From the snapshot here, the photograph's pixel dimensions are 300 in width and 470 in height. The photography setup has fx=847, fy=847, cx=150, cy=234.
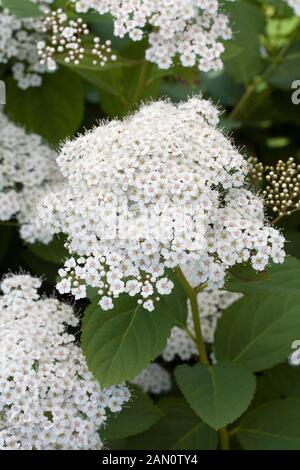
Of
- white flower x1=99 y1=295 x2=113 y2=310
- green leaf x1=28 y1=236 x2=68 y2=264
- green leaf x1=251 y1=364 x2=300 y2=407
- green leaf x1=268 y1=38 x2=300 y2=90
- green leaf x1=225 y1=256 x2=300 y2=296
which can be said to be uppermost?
green leaf x1=268 y1=38 x2=300 y2=90

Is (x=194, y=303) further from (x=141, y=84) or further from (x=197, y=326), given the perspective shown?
(x=141, y=84)

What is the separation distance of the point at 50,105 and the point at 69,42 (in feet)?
1.77

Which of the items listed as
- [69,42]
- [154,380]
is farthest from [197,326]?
[69,42]

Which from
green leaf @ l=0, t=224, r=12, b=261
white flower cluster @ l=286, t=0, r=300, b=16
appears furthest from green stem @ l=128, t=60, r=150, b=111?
green leaf @ l=0, t=224, r=12, b=261

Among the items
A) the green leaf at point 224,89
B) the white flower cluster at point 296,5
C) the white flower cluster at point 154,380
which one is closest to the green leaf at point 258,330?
the white flower cluster at point 154,380

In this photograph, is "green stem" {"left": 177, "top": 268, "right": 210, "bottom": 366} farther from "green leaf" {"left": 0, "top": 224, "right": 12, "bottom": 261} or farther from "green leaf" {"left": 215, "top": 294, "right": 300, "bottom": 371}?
"green leaf" {"left": 0, "top": 224, "right": 12, "bottom": 261}

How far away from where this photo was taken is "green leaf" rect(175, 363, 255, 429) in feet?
7.32

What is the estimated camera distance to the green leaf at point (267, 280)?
214 cm

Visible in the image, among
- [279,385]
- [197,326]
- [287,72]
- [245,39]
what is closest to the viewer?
[197,326]

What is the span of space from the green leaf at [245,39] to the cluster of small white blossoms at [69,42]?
0.40 meters

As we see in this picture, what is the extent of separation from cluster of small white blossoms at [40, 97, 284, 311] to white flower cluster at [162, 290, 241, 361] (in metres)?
0.66

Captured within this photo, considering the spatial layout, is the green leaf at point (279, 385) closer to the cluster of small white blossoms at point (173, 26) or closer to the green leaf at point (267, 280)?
the green leaf at point (267, 280)

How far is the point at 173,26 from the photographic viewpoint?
101 inches

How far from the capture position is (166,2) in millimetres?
2518
